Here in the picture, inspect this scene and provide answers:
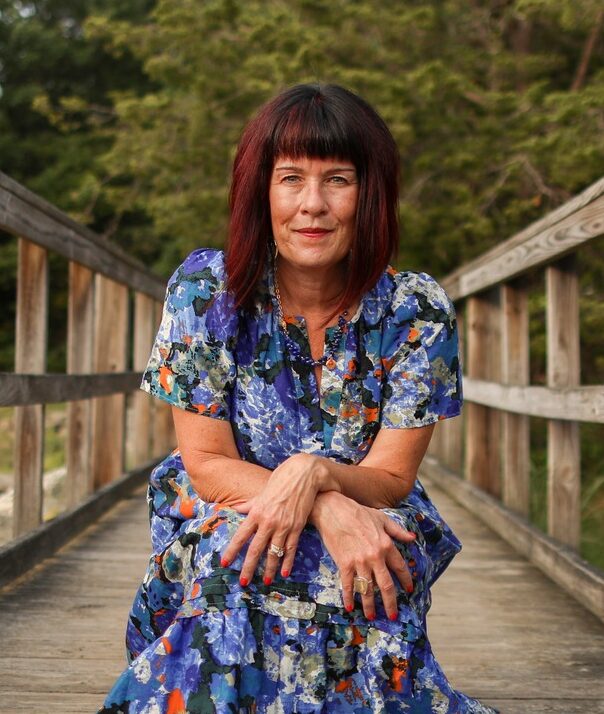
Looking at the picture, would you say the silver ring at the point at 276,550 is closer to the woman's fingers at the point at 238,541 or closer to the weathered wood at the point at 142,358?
the woman's fingers at the point at 238,541

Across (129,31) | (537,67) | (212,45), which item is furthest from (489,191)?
(129,31)

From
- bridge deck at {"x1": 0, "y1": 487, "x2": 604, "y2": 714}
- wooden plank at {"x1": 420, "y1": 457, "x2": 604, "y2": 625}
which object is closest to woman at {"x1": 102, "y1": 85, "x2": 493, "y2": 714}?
bridge deck at {"x1": 0, "y1": 487, "x2": 604, "y2": 714}

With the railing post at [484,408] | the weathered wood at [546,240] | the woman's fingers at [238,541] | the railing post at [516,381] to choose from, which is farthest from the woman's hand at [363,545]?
the railing post at [484,408]

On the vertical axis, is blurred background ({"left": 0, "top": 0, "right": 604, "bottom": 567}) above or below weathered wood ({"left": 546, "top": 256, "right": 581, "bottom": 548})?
above

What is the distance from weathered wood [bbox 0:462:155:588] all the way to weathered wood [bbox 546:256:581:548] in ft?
4.76

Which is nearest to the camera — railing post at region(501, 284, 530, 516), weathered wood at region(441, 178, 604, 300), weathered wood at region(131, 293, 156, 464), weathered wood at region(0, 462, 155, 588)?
weathered wood at region(441, 178, 604, 300)

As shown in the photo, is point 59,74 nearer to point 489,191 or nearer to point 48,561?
point 489,191

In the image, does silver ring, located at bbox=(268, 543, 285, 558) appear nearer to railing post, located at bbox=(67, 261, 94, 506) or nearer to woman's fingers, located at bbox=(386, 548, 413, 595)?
woman's fingers, located at bbox=(386, 548, 413, 595)

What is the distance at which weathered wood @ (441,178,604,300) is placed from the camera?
2416 millimetres

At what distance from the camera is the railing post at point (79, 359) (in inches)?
143

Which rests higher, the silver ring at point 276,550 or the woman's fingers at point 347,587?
the silver ring at point 276,550

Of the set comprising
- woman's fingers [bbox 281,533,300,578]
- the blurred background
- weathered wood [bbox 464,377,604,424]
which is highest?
the blurred background

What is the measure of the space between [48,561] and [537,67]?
7.20 meters

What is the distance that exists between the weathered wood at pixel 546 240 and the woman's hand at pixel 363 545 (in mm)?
1178
